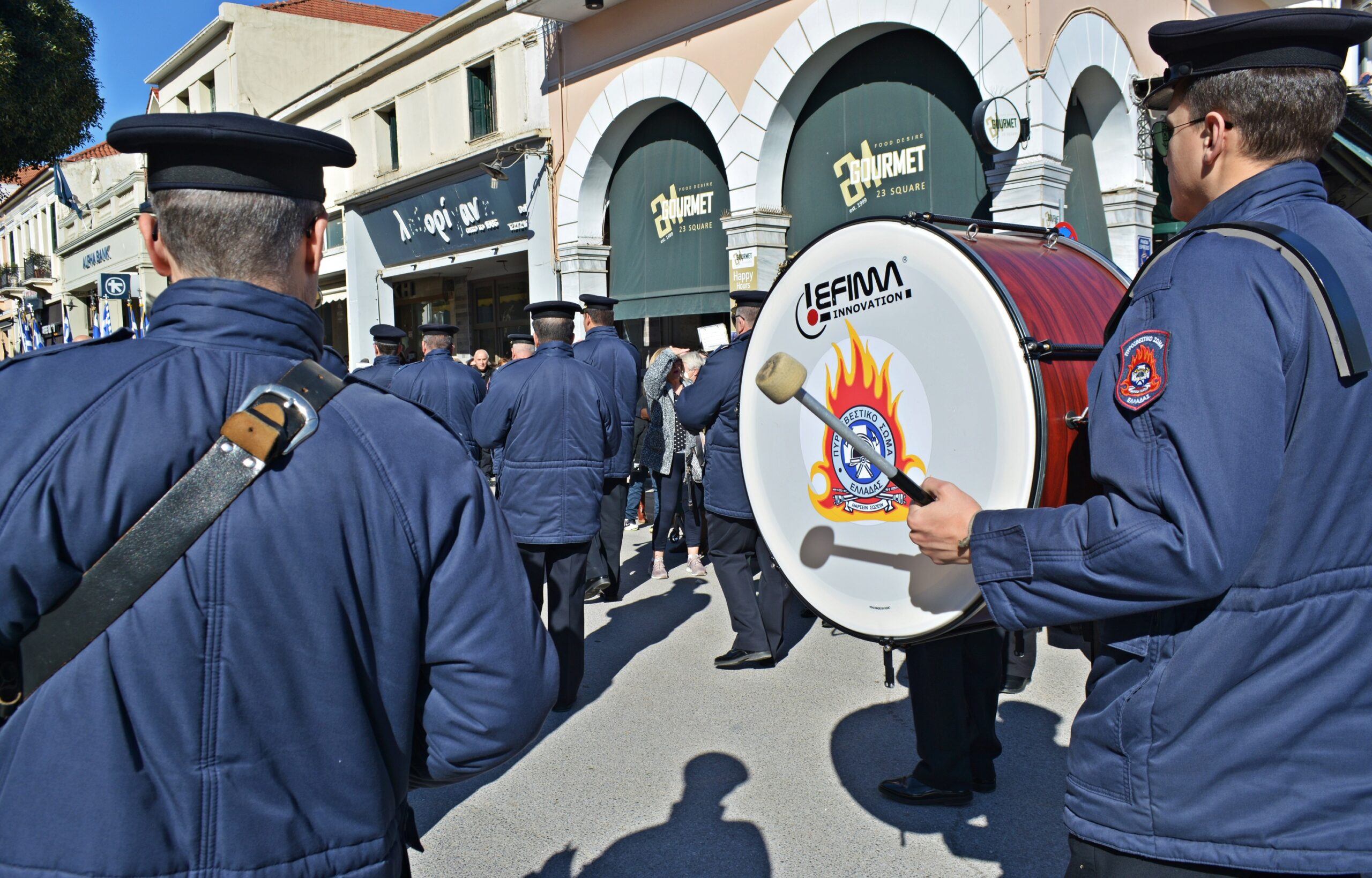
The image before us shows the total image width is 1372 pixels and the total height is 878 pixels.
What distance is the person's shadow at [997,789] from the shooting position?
3.06 meters

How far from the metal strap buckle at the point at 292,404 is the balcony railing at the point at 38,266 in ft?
148

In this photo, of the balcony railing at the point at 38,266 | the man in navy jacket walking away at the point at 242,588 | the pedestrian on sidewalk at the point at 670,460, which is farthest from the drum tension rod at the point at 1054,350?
the balcony railing at the point at 38,266

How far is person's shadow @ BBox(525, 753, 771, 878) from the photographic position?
118 inches

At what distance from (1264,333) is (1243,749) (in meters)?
0.61

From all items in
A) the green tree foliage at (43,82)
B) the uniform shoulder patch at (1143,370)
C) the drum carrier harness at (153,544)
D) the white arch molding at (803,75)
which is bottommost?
the drum carrier harness at (153,544)

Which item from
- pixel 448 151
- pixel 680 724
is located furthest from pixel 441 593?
pixel 448 151

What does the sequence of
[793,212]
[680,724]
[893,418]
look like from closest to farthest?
[893,418] < [680,724] < [793,212]

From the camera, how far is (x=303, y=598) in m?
1.22

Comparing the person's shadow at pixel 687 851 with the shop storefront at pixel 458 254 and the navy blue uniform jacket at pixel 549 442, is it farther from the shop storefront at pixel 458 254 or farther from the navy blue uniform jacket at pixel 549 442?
the shop storefront at pixel 458 254

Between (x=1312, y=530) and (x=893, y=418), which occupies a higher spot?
(x=893, y=418)

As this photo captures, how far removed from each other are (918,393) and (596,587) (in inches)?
181

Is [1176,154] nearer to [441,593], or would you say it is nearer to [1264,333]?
[1264,333]

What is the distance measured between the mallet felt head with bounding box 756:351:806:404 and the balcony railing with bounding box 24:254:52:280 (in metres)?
44.9

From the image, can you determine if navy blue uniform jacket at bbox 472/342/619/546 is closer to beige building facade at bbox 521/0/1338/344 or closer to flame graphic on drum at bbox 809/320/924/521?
flame graphic on drum at bbox 809/320/924/521
